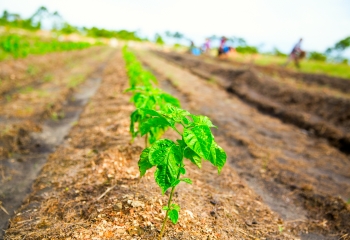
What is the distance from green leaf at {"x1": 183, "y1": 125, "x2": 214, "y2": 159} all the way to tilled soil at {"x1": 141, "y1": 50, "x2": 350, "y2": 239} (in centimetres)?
236

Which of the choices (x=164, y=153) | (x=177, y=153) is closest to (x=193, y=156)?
(x=177, y=153)

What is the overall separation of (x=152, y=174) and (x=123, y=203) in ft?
2.73

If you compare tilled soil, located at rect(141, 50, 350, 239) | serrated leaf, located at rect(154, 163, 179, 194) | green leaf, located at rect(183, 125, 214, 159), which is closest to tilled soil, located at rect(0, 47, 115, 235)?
serrated leaf, located at rect(154, 163, 179, 194)

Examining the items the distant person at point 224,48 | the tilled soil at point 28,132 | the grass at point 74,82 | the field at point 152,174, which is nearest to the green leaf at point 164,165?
the field at point 152,174

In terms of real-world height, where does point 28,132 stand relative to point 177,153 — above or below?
below

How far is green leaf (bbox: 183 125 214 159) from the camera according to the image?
1707mm

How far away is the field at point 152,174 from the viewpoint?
104 inches

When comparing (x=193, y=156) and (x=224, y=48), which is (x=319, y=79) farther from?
(x=193, y=156)

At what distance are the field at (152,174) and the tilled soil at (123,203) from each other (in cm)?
1

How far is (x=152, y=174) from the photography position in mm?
3484

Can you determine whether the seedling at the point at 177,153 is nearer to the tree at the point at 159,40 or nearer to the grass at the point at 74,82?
the grass at the point at 74,82

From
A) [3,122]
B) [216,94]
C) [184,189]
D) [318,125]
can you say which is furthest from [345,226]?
[216,94]

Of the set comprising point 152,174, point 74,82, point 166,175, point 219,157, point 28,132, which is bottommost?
point 28,132

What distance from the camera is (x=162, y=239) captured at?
2.33 metres
